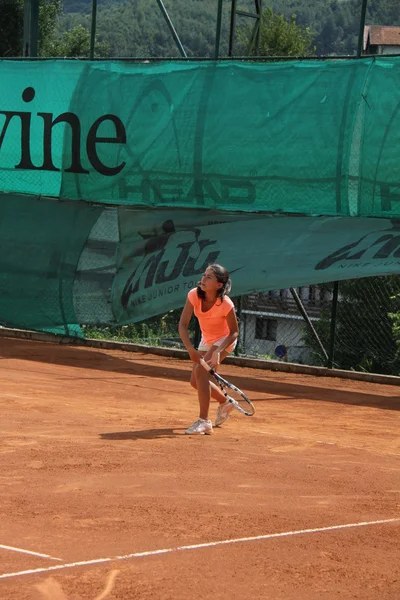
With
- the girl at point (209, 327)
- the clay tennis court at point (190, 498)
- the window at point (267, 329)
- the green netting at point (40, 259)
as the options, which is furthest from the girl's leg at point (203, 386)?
the window at point (267, 329)

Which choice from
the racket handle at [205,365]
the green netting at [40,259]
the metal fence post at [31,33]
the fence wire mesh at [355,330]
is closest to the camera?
the racket handle at [205,365]

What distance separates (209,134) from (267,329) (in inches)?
745

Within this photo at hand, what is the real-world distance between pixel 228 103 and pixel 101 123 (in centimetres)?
202

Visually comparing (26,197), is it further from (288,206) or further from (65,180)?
(288,206)

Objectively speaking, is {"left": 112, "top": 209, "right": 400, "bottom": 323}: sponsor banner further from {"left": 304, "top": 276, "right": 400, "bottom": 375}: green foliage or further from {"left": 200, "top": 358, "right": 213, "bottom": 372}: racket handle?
{"left": 304, "top": 276, "right": 400, "bottom": 375}: green foliage

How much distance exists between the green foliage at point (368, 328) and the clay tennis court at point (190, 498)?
11.4 m

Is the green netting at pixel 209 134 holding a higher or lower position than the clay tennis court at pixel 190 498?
higher

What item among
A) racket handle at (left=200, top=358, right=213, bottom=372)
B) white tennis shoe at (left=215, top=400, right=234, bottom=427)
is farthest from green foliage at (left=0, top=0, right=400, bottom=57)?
racket handle at (left=200, top=358, right=213, bottom=372)

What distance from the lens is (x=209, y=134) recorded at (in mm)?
15273

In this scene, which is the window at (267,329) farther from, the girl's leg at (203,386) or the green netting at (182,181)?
the girl's leg at (203,386)

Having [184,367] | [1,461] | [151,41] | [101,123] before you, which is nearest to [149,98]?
[101,123]

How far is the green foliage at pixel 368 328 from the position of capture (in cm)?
2414

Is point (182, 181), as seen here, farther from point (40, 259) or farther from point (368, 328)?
point (368, 328)

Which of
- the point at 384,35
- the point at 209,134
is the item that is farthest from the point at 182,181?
the point at 384,35
